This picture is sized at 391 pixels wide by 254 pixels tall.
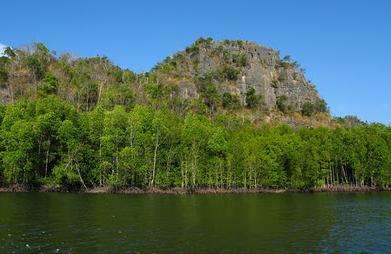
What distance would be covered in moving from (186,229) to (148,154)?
7194 centimetres

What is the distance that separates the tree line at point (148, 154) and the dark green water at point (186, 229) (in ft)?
130

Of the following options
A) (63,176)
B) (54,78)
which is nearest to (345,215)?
(63,176)

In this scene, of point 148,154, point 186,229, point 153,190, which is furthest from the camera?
point 148,154

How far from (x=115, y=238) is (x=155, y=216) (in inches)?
742

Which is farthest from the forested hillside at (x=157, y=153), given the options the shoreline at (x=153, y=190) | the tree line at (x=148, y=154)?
the shoreline at (x=153, y=190)

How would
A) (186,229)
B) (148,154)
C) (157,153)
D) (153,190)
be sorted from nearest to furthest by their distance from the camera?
(186,229) < (153,190) < (148,154) < (157,153)

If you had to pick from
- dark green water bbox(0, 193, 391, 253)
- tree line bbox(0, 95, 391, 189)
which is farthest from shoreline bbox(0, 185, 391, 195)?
dark green water bbox(0, 193, 391, 253)

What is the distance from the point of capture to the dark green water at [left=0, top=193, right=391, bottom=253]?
4375 centimetres

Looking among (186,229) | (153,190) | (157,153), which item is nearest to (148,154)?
(157,153)

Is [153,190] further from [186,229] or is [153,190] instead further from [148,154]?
[186,229]

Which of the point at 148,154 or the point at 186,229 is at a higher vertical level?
the point at 148,154

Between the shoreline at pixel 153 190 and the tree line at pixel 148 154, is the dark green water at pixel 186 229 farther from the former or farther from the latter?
the tree line at pixel 148 154

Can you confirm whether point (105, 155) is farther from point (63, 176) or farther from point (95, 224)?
point (95, 224)

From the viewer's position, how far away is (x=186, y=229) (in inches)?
2146
